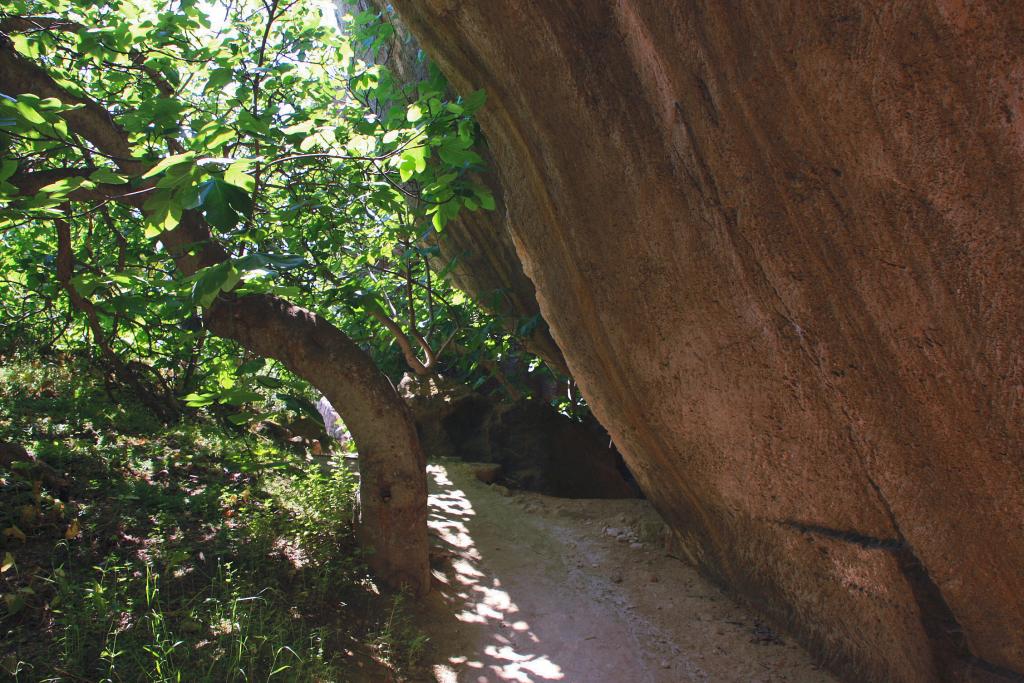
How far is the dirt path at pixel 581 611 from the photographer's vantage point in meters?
4.74

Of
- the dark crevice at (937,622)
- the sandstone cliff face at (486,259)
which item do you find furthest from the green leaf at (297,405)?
the sandstone cliff face at (486,259)

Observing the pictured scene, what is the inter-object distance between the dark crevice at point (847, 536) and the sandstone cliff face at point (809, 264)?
12mm

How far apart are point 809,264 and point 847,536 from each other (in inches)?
68.4

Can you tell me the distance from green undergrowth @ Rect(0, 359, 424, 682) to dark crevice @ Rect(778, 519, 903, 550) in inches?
98.1

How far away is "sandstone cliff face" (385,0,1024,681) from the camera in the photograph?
288 cm

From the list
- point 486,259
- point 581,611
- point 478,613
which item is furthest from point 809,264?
point 486,259

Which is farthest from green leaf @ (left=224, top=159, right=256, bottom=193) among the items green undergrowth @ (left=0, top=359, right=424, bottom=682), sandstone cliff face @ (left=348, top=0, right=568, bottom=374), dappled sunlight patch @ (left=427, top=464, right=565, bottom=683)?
sandstone cliff face @ (left=348, top=0, right=568, bottom=374)

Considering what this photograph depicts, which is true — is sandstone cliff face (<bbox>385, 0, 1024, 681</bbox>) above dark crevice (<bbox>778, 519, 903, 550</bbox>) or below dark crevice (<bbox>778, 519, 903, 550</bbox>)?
above

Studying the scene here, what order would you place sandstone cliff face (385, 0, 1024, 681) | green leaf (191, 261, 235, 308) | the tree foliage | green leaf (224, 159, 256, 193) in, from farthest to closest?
the tree foliage
sandstone cliff face (385, 0, 1024, 681)
green leaf (191, 261, 235, 308)
green leaf (224, 159, 256, 193)

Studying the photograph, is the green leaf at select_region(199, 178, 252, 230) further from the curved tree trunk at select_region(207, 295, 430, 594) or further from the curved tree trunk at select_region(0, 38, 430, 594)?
the curved tree trunk at select_region(207, 295, 430, 594)

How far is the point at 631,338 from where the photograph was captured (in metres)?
4.71

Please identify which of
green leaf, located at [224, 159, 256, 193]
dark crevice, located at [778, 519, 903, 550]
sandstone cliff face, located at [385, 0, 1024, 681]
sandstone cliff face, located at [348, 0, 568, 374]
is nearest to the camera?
green leaf, located at [224, 159, 256, 193]

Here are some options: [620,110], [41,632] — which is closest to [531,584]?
[41,632]

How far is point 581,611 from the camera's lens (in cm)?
556
